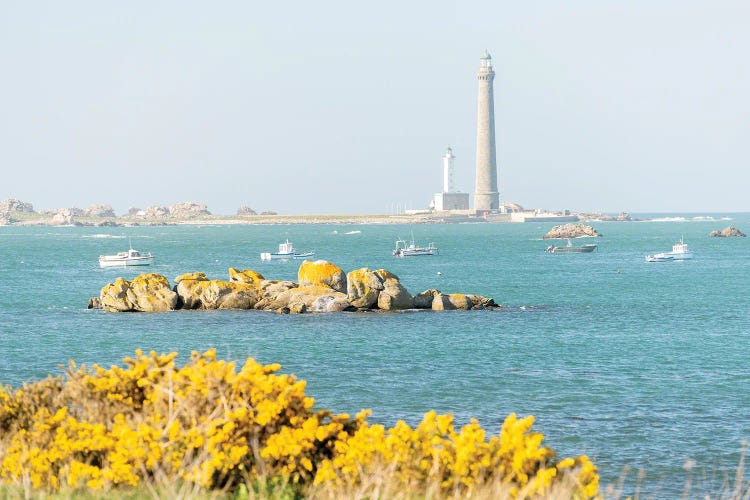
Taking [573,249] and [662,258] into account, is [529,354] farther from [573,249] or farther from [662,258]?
[573,249]

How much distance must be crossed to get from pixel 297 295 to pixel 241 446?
47.9 metres

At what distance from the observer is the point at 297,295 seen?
58.7 metres

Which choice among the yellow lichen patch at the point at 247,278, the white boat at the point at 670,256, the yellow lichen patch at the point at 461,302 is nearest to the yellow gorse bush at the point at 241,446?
the yellow lichen patch at the point at 461,302

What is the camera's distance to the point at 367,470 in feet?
35.9

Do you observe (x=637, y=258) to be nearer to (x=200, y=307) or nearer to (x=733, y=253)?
(x=733, y=253)

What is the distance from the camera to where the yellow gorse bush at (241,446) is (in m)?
10.6

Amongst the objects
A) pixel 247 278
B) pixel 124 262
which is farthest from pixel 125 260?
pixel 247 278

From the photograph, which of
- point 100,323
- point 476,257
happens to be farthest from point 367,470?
point 476,257

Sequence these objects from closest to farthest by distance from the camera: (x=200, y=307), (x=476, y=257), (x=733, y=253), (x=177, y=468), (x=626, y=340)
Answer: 1. (x=177, y=468)
2. (x=626, y=340)
3. (x=200, y=307)
4. (x=476, y=257)
5. (x=733, y=253)

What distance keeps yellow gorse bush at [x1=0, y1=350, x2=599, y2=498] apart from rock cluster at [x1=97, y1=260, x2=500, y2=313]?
4514cm

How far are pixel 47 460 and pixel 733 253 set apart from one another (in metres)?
139

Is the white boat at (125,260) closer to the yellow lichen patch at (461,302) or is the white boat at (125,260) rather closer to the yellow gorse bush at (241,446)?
the yellow lichen patch at (461,302)

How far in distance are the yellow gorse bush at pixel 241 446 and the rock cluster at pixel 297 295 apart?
45142 mm

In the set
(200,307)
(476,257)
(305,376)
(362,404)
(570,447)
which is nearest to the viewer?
(570,447)
